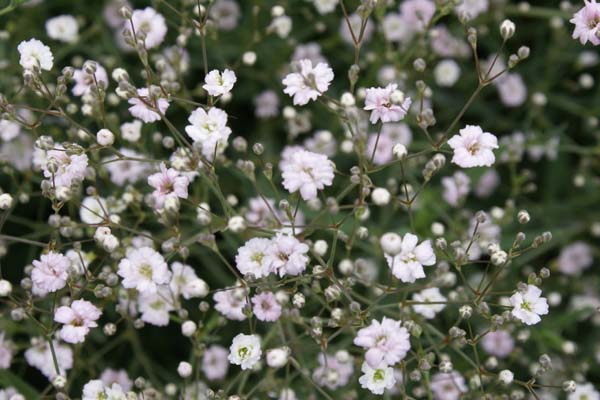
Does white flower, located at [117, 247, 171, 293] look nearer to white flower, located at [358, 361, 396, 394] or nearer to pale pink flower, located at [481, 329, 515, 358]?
white flower, located at [358, 361, 396, 394]

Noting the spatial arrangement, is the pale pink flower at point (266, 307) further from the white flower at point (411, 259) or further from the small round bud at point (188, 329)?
the white flower at point (411, 259)

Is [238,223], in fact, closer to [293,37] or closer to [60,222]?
[60,222]

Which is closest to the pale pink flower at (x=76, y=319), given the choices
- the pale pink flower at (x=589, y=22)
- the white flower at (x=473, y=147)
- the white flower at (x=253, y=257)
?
the white flower at (x=253, y=257)

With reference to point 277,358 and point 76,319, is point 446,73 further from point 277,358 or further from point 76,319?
point 76,319

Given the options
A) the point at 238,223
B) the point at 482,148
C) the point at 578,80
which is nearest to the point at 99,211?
the point at 238,223

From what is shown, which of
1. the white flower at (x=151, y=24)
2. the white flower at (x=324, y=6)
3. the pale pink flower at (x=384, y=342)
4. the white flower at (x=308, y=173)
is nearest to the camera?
the pale pink flower at (x=384, y=342)

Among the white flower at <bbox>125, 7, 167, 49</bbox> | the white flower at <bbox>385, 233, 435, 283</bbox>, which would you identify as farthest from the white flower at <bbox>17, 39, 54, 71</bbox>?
the white flower at <bbox>385, 233, 435, 283</bbox>

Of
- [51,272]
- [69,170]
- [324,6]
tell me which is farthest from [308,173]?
[324,6]
